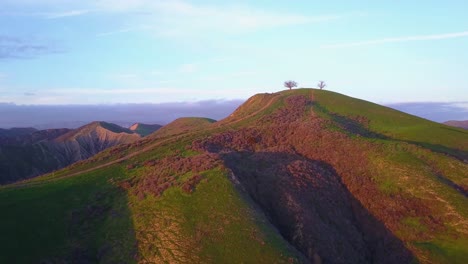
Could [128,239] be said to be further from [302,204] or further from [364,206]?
[364,206]

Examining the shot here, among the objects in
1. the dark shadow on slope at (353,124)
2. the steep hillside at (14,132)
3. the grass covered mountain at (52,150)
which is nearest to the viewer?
the dark shadow on slope at (353,124)

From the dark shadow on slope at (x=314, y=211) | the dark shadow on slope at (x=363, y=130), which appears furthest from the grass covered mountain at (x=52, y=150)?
the dark shadow on slope at (x=314, y=211)

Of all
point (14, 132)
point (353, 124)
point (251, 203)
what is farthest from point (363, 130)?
point (14, 132)

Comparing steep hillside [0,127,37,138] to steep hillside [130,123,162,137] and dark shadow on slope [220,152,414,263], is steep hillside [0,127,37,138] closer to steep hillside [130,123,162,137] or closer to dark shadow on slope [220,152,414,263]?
steep hillside [130,123,162,137]

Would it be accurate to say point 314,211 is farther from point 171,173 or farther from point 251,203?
point 171,173

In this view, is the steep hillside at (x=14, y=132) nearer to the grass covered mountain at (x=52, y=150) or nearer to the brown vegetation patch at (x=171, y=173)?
the grass covered mountain at (x=52, y=150)

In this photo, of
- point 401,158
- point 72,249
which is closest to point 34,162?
point 72,249

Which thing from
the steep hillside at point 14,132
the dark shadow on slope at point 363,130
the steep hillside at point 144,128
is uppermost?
the dark shadow on slope at point 363,130
